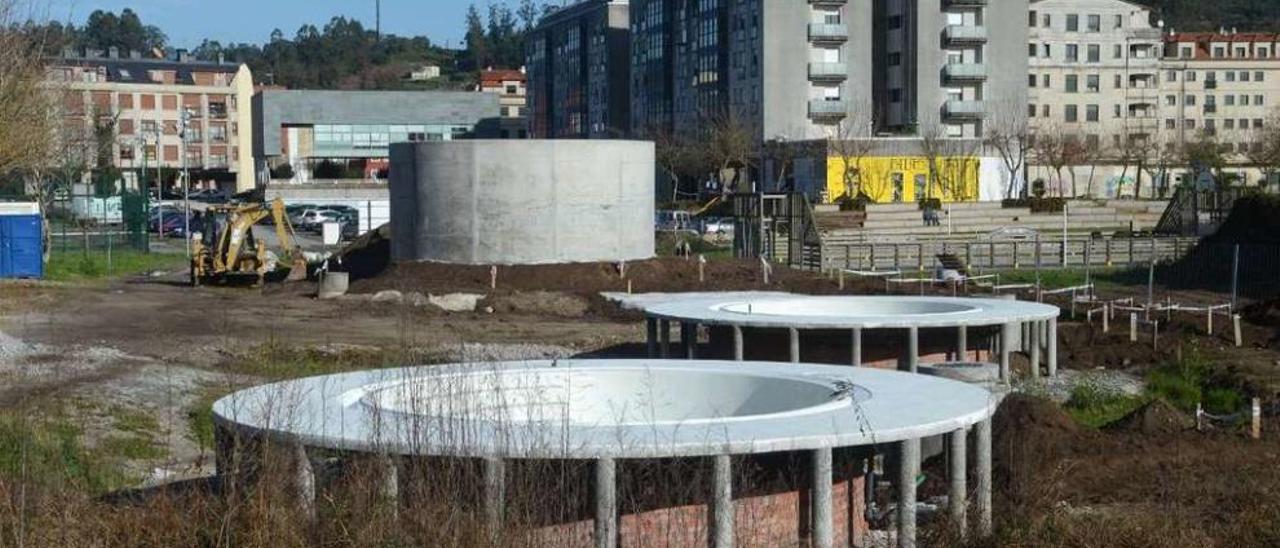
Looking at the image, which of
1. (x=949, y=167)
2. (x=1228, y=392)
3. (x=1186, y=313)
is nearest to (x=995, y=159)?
(x=949, y=167)

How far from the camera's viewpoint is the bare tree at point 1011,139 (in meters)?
81.6

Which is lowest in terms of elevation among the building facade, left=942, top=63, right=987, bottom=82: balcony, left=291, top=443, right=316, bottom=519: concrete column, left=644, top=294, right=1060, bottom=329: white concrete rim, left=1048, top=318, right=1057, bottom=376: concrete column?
left=1048, top=318, right=1057, bottom=376: concrete column

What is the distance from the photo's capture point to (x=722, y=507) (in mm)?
11539

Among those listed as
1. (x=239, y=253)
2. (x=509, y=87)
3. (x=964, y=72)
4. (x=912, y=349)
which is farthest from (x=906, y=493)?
(x=509, y=87)

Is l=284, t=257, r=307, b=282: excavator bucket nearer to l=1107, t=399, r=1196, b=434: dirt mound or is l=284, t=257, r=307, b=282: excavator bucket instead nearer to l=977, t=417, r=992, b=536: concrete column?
l=1107, t=399, r=1196, b=434: dirt mound

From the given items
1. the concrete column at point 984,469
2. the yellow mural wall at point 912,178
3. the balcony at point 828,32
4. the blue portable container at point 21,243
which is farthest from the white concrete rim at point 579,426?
the balcony at point 828,32

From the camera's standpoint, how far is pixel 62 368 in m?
23.5

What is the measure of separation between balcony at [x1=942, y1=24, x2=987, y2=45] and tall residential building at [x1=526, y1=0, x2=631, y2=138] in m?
25.1

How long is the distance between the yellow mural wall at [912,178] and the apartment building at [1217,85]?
3336cm

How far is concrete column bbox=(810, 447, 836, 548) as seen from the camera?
12109mm

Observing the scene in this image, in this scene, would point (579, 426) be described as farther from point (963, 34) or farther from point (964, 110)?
point (963, 34)

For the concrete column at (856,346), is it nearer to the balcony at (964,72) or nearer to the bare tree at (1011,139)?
the bare tree at (1011,139)

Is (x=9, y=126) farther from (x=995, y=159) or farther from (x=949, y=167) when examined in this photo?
(x=995, y=159)

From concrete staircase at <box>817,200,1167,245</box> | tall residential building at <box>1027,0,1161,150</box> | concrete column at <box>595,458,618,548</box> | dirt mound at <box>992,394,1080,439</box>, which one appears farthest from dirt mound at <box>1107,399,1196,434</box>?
tall residential building at <box>1027,0,1161,150</box>
